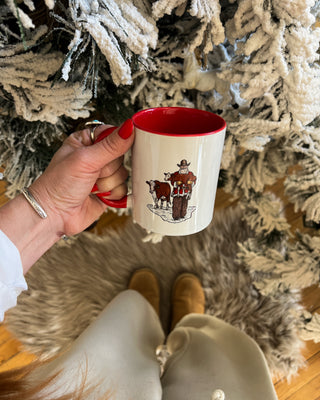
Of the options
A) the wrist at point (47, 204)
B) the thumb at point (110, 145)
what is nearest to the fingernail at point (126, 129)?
the thumb at point (110, 145)

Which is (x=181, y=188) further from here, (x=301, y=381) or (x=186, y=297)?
(x=301, y=381)

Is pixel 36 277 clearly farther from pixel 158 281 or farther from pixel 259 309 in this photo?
pixel 259 309

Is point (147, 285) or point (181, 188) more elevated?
point (181, 188)

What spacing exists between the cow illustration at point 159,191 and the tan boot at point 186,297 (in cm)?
65

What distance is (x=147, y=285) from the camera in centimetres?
112

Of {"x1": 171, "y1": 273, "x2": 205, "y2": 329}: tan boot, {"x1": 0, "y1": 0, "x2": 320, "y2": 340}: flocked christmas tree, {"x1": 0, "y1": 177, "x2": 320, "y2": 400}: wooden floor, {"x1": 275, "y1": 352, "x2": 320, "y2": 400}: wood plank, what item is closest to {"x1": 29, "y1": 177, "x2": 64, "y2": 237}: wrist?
{"x1": 0, "y1": 0, "x2": 320, "y2": 340}: flocked christmas tree

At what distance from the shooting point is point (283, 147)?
723 mm

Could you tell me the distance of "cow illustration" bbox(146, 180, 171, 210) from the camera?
0.51 m

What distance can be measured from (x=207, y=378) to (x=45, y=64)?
0.66m

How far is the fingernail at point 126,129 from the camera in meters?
0.50

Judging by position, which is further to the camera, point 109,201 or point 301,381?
point 301,381

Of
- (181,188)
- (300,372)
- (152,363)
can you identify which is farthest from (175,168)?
(300,372)

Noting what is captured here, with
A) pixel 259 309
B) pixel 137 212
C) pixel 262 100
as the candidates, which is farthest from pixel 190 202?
pixel 259 309

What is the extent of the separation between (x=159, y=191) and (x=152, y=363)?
1.57 ft
